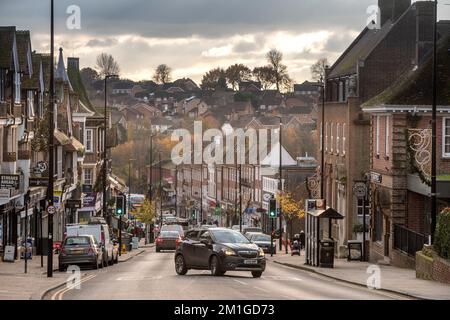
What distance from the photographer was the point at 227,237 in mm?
37469

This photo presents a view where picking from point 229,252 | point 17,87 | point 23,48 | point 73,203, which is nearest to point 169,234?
point 73,203

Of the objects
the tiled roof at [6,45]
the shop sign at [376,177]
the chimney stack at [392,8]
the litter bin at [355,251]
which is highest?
the chimney stack at [392,8]

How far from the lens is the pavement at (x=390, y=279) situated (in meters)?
30.3

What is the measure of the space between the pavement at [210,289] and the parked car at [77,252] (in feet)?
17.8

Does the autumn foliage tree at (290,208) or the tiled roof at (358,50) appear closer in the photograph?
the tiled roof at (358,50)

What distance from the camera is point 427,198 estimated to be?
168ft

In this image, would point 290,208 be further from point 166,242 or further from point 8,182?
point 8,182

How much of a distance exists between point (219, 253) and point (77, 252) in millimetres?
9550

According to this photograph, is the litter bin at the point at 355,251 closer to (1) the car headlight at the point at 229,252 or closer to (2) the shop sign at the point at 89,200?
(1) the car headlight at the point at 229,252

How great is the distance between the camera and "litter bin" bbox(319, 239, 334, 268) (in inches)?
1827

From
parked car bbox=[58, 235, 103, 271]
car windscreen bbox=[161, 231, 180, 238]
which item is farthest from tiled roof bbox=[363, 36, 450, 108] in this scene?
car windscreen bbox=[161, 231, 180, 238]

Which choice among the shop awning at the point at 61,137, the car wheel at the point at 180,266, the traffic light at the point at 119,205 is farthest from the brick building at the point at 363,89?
the car wheel at the point at 180,266

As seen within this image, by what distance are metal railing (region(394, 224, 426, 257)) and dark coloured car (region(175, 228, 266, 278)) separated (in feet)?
32.5
